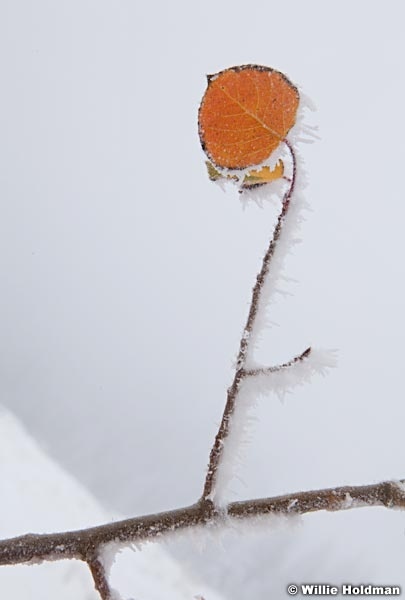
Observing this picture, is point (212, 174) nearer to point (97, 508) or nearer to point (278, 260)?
point (278, 260)

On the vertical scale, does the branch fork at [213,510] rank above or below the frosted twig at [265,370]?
below

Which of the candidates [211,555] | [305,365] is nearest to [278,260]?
[305,365]

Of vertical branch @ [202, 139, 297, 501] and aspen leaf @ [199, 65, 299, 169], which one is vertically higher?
aspen leaf @ [199, 65, 299, 169]

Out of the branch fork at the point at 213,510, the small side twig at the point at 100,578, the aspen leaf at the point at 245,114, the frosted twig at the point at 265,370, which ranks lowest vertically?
the small side twig at the point at 100,578

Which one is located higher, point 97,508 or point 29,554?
point 29,554

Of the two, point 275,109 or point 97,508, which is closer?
point 275,109
